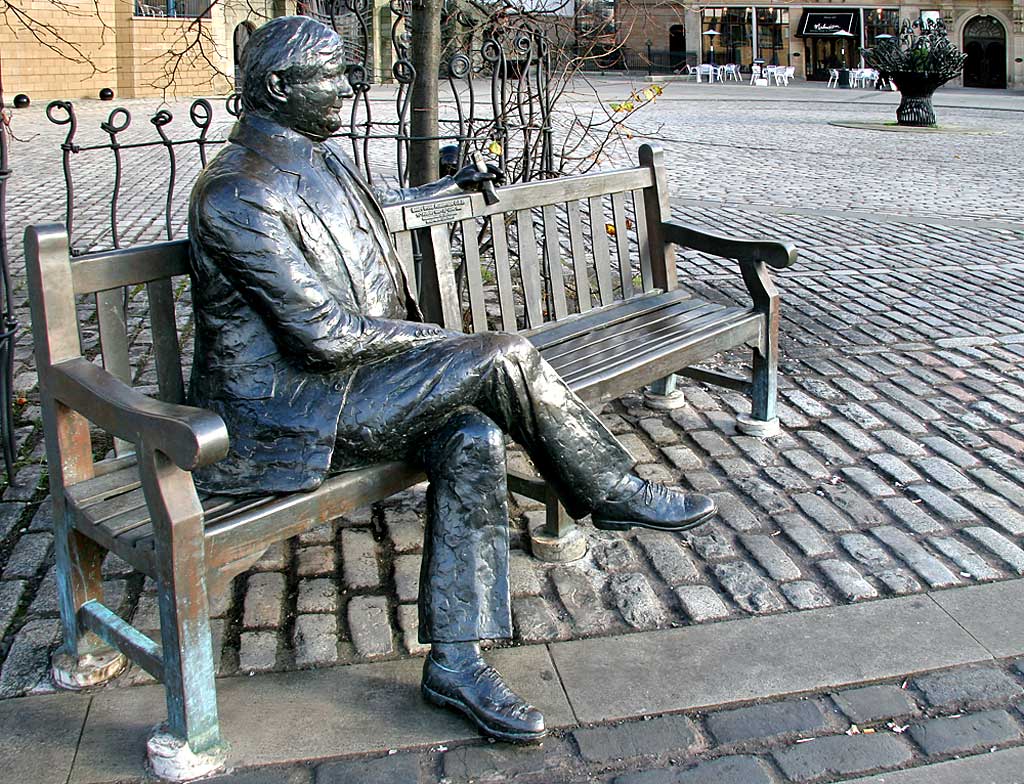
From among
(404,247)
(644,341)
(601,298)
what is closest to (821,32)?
(601,298)

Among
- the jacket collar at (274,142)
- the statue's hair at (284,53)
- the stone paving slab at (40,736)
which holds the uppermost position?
the statue's hair at (284,53)

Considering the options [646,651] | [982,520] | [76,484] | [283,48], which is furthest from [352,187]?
[982,520]

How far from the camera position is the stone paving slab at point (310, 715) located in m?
2.80

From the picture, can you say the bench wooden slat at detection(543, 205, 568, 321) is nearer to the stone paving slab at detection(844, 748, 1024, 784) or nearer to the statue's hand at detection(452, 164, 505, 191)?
the statue's hand at detection(452, 164, 505, 191)

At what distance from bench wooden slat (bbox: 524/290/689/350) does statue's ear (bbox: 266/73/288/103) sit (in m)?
1.59

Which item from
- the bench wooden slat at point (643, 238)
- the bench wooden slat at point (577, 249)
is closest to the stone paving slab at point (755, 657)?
the bench wooden slat at point (577, 249)

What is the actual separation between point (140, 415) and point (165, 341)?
82 cm

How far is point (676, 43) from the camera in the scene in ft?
184

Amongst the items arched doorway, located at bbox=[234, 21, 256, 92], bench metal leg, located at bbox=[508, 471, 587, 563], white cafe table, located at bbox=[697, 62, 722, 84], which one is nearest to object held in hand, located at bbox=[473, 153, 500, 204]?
arched doorway, located at bbox=[234, 21, 256, 92]

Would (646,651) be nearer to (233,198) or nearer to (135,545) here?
(135,545)

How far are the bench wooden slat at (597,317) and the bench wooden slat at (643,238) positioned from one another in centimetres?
8

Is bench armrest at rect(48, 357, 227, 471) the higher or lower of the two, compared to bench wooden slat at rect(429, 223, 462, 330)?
lower

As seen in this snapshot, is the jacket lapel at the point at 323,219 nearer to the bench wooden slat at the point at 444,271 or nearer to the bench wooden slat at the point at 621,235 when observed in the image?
the bench wooden slat at the point at 444,271

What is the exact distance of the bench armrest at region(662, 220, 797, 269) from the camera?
4.79 m
